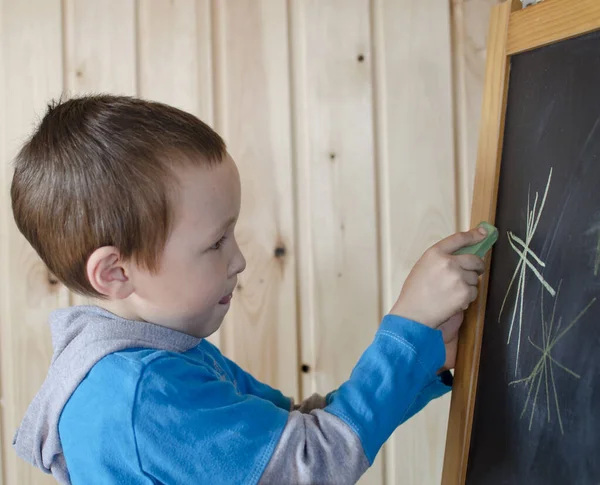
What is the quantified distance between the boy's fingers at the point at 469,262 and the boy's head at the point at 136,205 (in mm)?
285

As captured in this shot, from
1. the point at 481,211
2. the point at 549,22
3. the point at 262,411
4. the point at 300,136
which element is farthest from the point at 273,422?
the point at 300,136

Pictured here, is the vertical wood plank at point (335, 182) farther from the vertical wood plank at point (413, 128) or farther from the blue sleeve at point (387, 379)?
the blue sleeve at point (387, 379)

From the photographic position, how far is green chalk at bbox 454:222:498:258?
A: 0.81m

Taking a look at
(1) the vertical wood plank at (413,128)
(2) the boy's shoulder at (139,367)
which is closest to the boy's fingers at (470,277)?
(2) the boy's shoulder at (139,367)

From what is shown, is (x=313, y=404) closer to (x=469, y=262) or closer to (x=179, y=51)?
(x=469, y=262)

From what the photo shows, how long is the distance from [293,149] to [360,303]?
34 centimetres

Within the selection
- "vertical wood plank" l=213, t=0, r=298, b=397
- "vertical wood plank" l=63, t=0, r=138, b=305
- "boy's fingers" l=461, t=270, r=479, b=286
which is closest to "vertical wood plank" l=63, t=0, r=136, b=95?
"vertical wood plank" l=63, t=0, r=138, b=305

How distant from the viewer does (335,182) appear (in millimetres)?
1297

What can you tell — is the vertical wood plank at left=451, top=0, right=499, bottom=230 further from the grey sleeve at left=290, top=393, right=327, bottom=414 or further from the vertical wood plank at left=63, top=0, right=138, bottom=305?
the vertical wood plank at left=63, top=0, right=138, bottom=305

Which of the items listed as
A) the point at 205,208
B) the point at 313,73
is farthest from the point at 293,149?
the point at 205,208

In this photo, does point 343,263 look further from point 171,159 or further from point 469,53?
point 171,159

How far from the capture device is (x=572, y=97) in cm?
72

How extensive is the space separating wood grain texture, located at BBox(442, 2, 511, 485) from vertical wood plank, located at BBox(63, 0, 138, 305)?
762 mm

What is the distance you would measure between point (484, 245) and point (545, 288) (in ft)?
0.35
